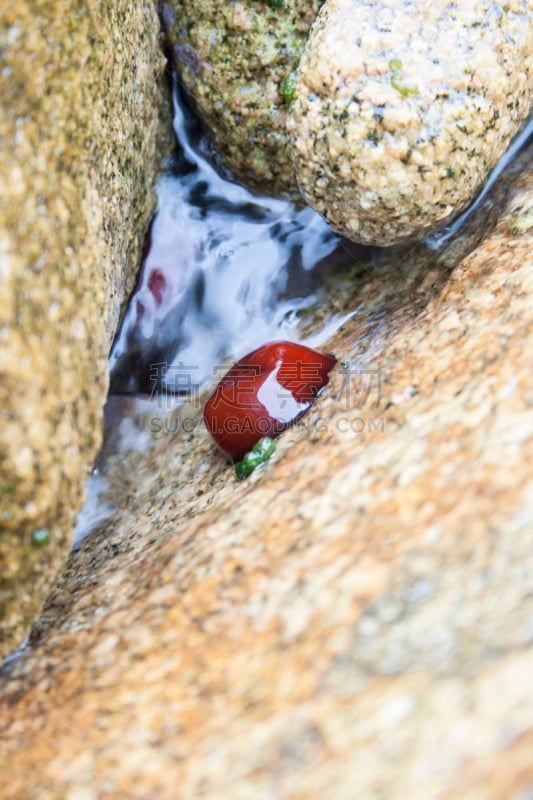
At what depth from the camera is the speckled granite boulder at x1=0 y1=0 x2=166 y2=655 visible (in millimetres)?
1815

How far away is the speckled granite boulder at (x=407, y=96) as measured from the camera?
99.3 inches

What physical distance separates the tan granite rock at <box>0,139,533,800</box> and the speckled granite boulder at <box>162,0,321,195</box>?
4.10 feet

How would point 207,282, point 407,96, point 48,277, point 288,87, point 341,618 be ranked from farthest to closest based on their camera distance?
point 207,282, point 288,87, point 407,96, point 48,277, point 341,618

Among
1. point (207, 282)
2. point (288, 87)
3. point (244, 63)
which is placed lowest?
point (207, 282)

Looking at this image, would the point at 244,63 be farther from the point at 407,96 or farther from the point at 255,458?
the point at 255,458

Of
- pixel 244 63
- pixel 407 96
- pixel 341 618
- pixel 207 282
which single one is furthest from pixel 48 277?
pixel 244 63

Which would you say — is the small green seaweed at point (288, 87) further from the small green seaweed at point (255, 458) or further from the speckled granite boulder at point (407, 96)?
the small green seaweed at point (255, 458)

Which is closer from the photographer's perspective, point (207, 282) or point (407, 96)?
point (407, 96)

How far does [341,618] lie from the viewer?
177 cm

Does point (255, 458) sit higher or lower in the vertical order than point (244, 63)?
lower

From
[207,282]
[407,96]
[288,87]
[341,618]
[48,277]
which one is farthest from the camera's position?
[207,282]

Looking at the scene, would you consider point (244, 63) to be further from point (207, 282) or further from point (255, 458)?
point (255, 458)

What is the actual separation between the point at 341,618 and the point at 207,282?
2.12 m

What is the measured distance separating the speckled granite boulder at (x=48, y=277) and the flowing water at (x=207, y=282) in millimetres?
919
